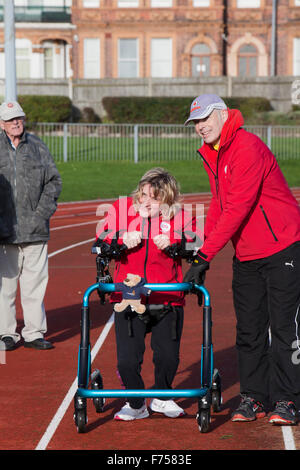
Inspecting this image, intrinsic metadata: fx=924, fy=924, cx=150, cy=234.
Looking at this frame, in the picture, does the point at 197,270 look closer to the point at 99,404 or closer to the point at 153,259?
the point at 153,259

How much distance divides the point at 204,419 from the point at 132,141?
27.2 m

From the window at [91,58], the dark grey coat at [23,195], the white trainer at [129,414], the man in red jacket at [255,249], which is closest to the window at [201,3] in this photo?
the window at [91,58]

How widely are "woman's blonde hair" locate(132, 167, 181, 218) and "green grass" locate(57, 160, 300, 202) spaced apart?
674 inches

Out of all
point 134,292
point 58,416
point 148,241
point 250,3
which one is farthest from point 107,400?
point 250,3

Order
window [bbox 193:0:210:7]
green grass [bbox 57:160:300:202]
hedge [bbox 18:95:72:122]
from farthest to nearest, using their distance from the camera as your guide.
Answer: window [bbox 193:0:210:7] < hedge [bbox 18:95:72:122] < green grass [bbox 57:160:300:202]

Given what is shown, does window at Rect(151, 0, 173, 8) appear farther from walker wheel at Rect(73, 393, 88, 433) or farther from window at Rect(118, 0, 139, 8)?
walker wheel at Rect(73, 393, 88, 433)

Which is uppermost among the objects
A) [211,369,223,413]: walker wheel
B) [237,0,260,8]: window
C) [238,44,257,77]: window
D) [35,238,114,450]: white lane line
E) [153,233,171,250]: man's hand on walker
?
[237,0,260,8]: window

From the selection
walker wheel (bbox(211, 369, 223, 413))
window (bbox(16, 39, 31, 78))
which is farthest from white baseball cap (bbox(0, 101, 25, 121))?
window (bbox(16, 39, 31, 78))

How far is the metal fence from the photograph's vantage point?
31953 mm

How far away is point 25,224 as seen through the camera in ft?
26.7

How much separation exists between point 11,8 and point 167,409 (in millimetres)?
13535

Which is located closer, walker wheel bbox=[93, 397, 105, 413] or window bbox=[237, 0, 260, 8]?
walker wheel bbox=[93, 397, 105, 413]

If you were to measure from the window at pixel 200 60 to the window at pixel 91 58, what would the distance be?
538 cm
